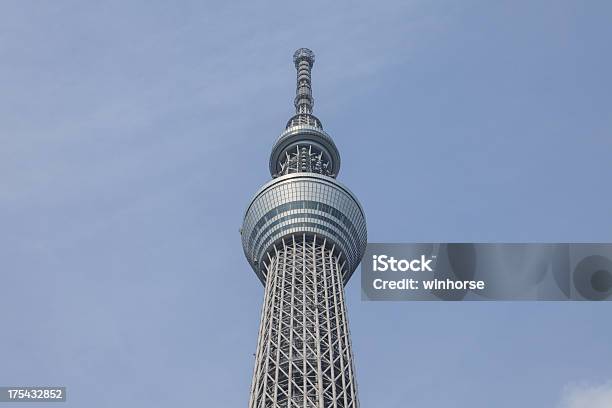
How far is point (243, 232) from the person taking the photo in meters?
152

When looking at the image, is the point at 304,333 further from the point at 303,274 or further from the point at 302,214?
the point at 302,214

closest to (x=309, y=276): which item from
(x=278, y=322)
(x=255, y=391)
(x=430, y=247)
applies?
(x=278, y=322)

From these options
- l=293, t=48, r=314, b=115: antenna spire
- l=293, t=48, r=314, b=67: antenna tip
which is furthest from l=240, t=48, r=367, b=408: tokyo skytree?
l=293, t=48, r=314, b=67: antenna tip

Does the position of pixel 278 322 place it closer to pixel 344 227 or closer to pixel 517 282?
pixel 344 227

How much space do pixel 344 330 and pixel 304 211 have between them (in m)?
19.8

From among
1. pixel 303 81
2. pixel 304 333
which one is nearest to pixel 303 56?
pixel 303 81

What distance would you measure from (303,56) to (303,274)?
200 feet

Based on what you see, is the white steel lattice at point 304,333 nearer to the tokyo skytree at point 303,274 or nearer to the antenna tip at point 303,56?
the tokyo skytree at point 303,274

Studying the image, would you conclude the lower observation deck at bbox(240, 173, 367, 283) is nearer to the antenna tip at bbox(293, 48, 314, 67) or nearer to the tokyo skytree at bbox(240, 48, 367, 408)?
the tokyo skytree at bbox(240, 48, 367, 408)

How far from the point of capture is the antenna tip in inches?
7426

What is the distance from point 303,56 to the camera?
18862 cm

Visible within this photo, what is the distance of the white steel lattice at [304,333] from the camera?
124750 mm

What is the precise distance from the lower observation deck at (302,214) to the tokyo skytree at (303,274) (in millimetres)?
152

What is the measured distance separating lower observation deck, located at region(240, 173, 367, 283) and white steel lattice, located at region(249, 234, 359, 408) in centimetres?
145
